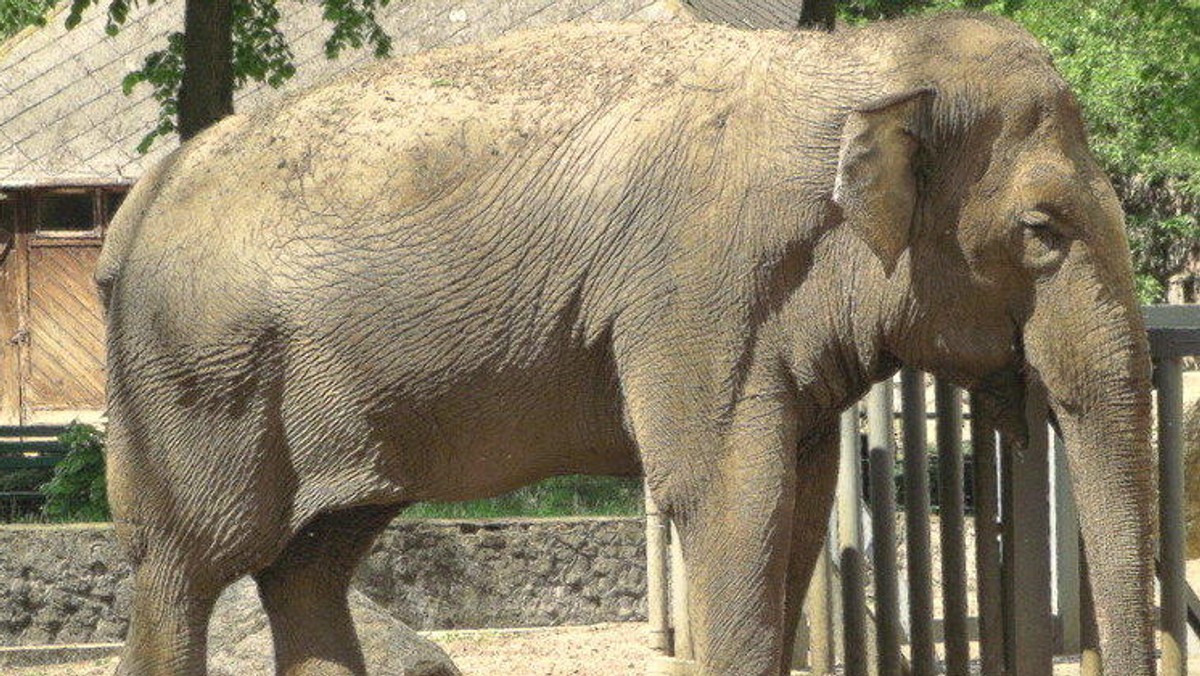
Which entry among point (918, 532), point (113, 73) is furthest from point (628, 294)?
point (113, 73)

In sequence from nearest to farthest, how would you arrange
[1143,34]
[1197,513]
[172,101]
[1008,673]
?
[1008,673]
[1197,513]
[172,101]
[1143,34]

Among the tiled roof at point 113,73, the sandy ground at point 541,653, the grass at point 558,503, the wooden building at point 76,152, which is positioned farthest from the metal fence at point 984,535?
the wooden building at point 76,152

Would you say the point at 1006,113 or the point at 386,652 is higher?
the point at 1006,113

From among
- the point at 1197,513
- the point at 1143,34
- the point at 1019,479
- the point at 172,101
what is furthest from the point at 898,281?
the point at 1143,34

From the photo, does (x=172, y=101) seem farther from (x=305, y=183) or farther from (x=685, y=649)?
(x=305, y=183)

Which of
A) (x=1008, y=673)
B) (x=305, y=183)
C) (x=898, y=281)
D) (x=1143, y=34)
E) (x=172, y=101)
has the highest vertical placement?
(x=1143, y=34)

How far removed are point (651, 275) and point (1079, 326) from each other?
1.03 m

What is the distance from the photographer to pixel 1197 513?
11664mm

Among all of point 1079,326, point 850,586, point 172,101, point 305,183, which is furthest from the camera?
point 172,101

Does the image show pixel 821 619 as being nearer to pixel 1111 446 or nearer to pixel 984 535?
pixel 984 535

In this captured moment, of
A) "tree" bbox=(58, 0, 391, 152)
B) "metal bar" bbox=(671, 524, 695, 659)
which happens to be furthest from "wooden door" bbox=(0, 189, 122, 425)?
"metal bar" bbox=(671, 524, 695, 659)

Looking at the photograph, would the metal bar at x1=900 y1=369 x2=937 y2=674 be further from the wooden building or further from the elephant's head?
the wooden building

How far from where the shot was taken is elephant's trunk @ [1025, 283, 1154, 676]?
4.96 metres

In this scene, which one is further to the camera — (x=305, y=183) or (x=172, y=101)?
(x=172, y=101)
